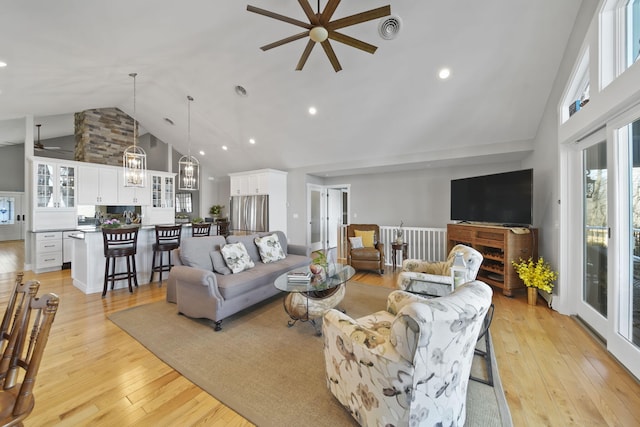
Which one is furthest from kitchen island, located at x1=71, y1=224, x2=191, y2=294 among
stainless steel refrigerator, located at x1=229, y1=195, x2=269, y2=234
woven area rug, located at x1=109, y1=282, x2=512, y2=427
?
stainless steel refrigerator, located at x1=229, y1=195, x2=269, y2=234

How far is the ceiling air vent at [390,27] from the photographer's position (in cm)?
309

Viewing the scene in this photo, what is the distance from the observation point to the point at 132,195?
23.2 ft

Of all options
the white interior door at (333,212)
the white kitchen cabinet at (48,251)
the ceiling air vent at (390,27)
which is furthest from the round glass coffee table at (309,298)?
the white kitchen cabinet at (48,251)

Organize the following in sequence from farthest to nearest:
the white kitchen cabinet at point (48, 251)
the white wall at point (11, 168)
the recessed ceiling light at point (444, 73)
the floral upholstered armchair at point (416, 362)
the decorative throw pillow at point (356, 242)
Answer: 1. the white wall at point (11, 168)
2. the decorative throw pillow at point (356, 242)
3. the white kitchen cabinet at point (48, 251)
4. the recessed ceiling light at point (444, 73)
5. the floral upholstered armchair at point (416, 362)

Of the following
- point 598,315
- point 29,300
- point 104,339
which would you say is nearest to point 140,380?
point 104,339

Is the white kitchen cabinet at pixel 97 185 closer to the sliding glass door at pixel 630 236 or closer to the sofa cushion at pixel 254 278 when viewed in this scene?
the sofa cushion at pixel 254 278

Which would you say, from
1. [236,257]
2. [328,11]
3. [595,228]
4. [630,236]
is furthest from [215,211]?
[630,236]

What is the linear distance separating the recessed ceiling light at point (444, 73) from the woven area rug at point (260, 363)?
337 cm

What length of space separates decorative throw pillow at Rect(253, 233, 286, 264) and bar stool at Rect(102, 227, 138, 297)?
1.96 meters

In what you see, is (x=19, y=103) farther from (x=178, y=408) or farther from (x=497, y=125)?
(x=497, y=125)

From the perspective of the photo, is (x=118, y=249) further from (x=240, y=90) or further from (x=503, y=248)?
(x=503, y=248)

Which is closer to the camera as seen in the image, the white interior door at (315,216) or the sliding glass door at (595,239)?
the sliding glass door at (595,239)

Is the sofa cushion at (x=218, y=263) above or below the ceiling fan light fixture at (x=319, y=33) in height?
below

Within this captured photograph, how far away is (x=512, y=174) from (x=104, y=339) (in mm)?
5679
